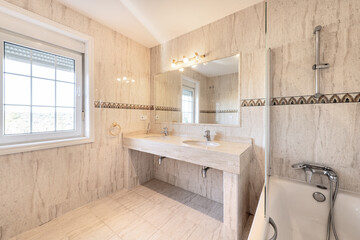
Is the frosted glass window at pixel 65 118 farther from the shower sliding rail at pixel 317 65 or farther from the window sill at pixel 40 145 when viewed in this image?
the shower sliding rail at pixel 317 65

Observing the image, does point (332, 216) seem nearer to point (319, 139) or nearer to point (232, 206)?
point (319, 139)

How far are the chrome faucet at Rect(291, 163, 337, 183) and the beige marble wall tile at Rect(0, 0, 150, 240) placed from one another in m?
2.15

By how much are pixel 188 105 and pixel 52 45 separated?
1.77 m

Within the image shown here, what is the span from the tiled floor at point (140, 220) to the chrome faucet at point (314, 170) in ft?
3.20

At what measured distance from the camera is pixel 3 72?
1306mm

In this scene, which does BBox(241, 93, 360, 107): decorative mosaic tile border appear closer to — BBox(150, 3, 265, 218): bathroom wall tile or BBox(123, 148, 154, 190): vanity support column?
BBox(150, 3, 265, 218): bathroom wall tile

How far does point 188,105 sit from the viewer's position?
2.09m

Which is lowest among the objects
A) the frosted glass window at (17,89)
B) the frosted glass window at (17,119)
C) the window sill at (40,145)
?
the window sill at (40,145)

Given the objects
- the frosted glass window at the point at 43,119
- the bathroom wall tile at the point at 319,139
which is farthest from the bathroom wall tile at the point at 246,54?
the frosted glass window at the point at 43,119

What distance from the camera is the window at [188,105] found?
2.05 metres

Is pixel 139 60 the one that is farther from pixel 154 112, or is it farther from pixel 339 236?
pixel 339 236

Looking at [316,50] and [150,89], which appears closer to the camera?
[316,50]

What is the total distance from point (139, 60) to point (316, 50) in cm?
224

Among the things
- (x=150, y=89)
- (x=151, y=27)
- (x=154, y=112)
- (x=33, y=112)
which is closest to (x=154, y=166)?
(x=154, y=112)
